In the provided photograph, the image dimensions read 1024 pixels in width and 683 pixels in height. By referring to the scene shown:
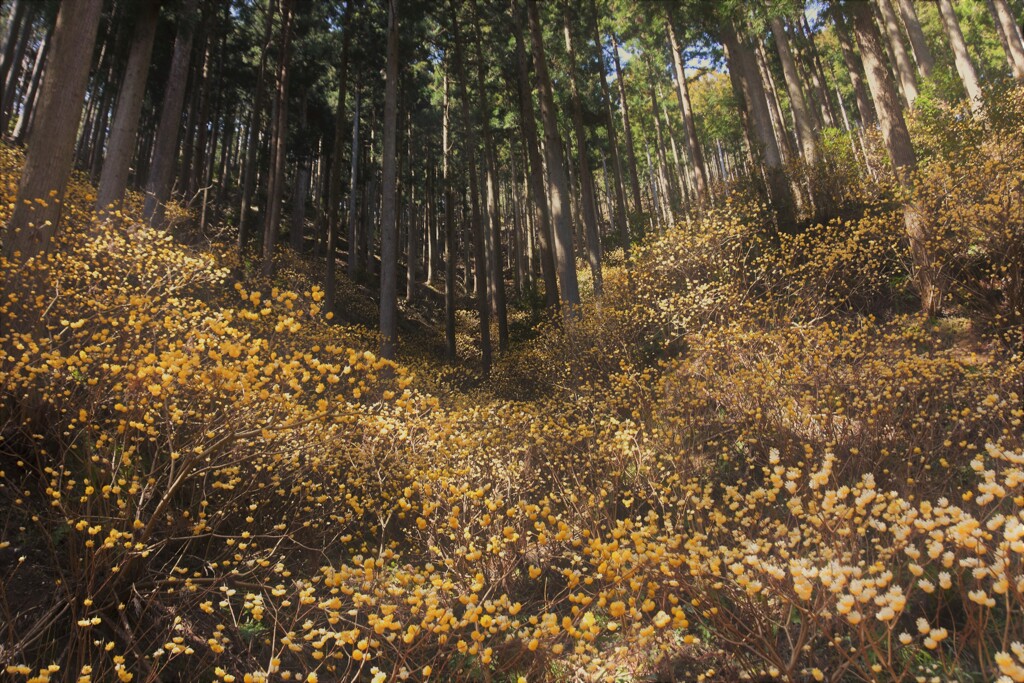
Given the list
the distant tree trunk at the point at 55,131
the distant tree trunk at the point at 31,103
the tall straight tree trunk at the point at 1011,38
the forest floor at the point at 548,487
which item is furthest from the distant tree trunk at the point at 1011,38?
the distant tree trunk at the point at 31,103

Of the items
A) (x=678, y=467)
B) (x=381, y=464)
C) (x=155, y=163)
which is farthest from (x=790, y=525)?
(x=155, y=163)

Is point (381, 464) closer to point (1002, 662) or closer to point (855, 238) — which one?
point (1002, 662)

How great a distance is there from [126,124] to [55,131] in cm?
301

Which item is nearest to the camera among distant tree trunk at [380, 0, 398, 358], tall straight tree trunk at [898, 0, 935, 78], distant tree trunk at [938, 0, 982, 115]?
distant tree trunk at [380, 0, 398, 358]

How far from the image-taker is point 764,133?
449 inches

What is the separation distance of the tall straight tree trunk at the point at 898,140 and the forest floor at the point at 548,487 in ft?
0.87

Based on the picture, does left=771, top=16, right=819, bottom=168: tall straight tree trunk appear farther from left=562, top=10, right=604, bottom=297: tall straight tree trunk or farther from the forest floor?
left=562, top=10, right=604, bottom=297: tall straight tree trunk

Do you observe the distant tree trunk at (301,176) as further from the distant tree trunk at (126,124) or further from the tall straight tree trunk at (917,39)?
the tall straight tree trunk at (917,39)

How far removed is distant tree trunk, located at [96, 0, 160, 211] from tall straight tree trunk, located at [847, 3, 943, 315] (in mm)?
11454

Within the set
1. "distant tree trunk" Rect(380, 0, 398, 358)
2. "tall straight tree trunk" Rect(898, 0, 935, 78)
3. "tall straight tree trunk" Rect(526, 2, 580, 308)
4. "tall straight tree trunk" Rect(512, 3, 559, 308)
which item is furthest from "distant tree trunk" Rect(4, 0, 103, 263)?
"tall straight tree trunk" Rect(898, 0, 935, 78)

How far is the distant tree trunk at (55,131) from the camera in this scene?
4.94m

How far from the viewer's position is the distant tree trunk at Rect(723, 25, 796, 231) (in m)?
10.5

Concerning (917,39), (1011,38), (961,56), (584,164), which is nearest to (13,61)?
(584,164)

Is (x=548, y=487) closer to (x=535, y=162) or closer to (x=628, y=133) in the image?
(x=535, y=162)
